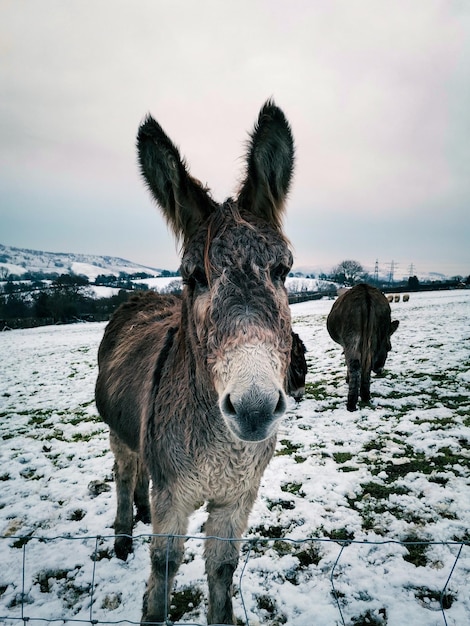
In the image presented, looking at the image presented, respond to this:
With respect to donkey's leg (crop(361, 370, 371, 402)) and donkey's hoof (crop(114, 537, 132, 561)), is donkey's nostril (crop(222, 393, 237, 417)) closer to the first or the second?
donkey's hoof (crop(114, 537, 132, 561))

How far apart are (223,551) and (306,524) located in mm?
1824

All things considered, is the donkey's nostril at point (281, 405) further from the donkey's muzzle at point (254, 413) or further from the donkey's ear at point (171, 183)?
Answer: the donkey's ear at point (171, 183)

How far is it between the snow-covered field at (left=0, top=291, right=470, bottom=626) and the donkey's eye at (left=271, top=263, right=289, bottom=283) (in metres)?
1.57

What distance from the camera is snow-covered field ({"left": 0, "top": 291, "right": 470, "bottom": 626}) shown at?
2988 mm

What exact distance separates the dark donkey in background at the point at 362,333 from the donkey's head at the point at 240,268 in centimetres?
557

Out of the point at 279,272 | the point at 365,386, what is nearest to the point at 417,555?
the point at 279,272

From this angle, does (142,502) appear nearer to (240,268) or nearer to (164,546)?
(164,546)

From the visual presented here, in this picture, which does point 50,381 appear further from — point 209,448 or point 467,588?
point 467,588

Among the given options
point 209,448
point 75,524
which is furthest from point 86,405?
point 209,448

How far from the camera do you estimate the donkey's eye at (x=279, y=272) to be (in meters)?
2.16

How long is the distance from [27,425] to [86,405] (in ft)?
5.09

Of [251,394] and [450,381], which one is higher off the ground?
[251,394]

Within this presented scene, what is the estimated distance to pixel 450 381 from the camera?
804 centimetres

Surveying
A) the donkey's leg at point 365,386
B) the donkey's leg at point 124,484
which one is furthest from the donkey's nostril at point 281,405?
the donkey's leg at point 365,386
